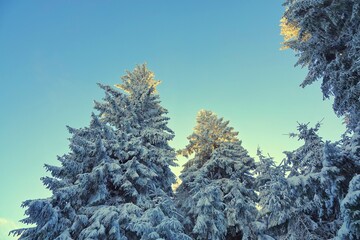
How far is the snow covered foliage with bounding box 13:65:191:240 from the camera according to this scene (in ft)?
31.6

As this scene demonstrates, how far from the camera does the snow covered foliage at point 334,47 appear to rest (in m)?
10.4

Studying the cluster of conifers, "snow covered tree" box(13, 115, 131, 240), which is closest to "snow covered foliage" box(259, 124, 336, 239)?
the cluster of conifers

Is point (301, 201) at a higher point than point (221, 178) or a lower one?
lower

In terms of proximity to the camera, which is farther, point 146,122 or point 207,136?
point 207,136

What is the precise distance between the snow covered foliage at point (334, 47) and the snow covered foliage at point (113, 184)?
865cm

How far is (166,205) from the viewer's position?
11672mm

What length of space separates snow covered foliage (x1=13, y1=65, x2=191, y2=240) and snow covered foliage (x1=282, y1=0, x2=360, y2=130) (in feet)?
28.4

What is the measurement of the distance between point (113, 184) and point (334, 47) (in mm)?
11891

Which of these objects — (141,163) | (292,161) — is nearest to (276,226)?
(292,161)

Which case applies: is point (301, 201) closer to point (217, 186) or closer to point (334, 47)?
point (217, 186)

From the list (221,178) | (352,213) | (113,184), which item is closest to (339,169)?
(352,213)

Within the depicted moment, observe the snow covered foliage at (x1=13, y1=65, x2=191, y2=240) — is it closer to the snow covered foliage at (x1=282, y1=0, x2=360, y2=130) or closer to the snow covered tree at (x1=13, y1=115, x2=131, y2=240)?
the snow covered tree at (x1=13, y1=115, x2=131, y2=240)

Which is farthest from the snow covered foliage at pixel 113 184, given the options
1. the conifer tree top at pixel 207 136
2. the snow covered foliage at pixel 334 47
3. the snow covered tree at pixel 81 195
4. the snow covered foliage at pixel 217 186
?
the snow covered foliage at pixel 334 47

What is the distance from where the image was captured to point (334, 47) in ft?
38.1
